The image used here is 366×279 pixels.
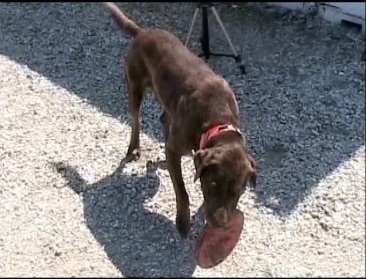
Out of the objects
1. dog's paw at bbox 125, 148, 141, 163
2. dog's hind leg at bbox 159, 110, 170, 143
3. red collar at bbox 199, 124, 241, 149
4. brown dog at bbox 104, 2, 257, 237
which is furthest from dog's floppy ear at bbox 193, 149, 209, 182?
dog's paw at bbox 125, 148, 141, 163

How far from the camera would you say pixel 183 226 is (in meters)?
4.80

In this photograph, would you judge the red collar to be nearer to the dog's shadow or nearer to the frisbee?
the frisbee

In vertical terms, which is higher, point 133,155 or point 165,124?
point 165,124

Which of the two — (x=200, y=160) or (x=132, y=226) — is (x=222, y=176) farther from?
(x=132, y=226)

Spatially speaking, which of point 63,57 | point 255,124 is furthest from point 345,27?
point 63,57

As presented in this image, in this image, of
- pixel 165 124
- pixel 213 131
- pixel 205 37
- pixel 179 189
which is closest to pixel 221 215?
pixel 213 131

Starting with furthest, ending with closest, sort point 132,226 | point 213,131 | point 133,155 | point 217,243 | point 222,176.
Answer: point 133,155
point 132,226
point 217,243
point 213,131
point 222,176

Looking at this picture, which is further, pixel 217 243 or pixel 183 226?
pixel 183 226

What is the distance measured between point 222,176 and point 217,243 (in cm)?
59

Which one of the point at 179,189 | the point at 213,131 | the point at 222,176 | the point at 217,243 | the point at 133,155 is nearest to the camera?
the point at 222,176

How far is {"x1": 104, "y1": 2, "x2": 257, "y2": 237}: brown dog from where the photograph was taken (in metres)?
4.16

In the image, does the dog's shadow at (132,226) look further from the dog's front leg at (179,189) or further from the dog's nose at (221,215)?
the dog's nose at (221,215)

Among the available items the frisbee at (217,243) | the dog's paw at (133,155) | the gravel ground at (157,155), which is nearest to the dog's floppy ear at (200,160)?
the frisbee at (217,243)

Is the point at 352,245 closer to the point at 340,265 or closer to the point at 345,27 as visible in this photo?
the point at 340,265
